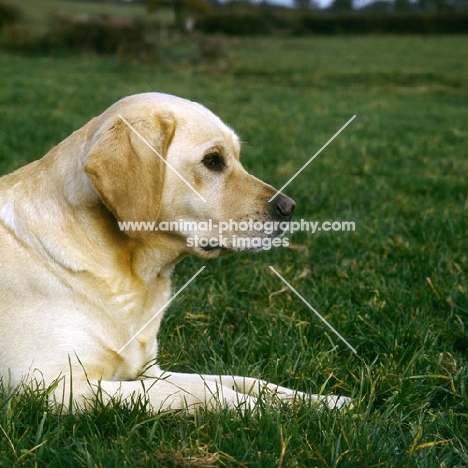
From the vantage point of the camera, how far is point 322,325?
12.1 feet

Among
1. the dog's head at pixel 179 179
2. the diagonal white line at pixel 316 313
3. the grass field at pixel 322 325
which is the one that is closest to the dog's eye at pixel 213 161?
the dog's head at pixel 179 179

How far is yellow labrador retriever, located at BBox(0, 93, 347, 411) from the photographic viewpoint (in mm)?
2752

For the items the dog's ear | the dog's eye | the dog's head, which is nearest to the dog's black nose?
Answer: the dog's head

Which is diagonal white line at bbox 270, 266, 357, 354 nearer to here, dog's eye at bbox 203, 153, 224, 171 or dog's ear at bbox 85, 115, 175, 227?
dog's eye at bbox 203, 153, 224, 171

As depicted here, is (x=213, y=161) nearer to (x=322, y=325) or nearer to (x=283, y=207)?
(x=283, y=207)

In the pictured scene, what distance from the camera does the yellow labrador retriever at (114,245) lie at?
2.75m

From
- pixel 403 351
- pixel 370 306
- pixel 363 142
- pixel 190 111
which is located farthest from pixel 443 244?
pixel 363 142

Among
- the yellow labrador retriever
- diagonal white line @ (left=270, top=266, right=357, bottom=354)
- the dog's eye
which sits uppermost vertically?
the dog's eye

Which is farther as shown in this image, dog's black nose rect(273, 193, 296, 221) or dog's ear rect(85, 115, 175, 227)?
dog's black nose rect(273, 193, 296, 221)

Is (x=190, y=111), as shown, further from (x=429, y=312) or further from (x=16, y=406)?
(x=429, y=312)

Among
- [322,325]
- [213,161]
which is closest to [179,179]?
[213,161]

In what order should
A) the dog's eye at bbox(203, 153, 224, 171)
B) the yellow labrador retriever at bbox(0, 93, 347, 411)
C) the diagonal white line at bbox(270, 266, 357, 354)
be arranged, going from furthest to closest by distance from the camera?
the diagonal white line at bbox(270, 266, 357, 354) < the dog's eye at bbox(203, 153, 224, 171) < the yellow labrador retriever at bbox(0, 93, 347, 411)

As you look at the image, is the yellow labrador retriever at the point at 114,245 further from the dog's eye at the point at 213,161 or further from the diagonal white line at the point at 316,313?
the diagonal white line at the point at 316,313

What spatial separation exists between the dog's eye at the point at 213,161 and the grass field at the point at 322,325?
0.95m
